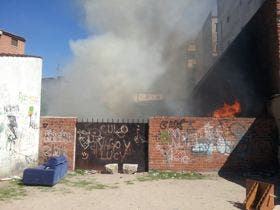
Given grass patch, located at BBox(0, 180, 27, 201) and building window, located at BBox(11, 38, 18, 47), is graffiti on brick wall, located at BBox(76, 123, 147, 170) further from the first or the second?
building window, located at BBox(11, 38, 18, 47)

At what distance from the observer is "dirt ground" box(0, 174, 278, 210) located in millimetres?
7905

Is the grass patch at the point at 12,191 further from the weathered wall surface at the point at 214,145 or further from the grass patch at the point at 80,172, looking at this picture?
the weathered wall surface at the point at 214,145

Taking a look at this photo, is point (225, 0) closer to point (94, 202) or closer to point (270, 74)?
point (270, 74)

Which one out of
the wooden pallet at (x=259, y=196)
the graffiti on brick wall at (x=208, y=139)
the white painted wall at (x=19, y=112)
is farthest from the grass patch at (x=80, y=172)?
the wooden pallet at (x=259, y=196)

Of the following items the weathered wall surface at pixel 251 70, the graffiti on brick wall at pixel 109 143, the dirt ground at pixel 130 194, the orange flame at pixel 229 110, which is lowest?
the dirt ground at pixel 130 194

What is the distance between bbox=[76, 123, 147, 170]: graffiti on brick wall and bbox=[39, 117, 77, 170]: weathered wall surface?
28 centimetres

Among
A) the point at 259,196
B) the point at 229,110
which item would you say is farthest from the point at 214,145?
the point at 259,196

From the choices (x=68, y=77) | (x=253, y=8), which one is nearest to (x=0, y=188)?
(x=253, y=8)

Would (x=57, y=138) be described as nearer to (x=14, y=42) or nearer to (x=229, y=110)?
(x=229, y=110)

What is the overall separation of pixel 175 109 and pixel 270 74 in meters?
11.1

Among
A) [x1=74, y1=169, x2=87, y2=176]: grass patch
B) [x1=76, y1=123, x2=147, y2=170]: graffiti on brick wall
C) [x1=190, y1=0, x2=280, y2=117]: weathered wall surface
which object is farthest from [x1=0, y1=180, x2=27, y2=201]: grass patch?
[x1=190, y1=0, x2=280, y2=117]: weathered wall surface

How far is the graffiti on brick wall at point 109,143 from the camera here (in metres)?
13.5

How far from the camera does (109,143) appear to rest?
44.4 ft

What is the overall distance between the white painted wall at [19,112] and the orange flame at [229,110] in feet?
26.8
